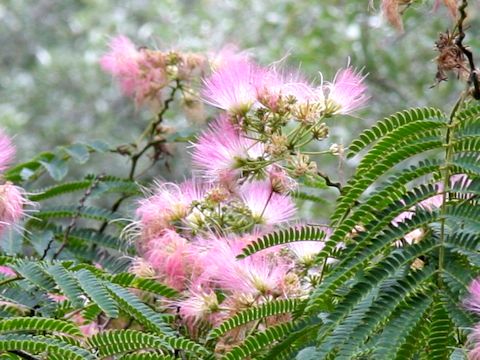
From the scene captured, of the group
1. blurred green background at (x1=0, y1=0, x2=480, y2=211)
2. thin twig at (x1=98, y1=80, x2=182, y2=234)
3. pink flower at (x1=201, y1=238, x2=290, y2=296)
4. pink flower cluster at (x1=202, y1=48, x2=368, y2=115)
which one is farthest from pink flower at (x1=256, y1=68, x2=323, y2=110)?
blurred green background at (x1=0, y1=0, x2=480, y2=211)

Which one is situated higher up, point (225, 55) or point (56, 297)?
point (225, 55)

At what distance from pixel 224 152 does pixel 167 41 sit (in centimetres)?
376

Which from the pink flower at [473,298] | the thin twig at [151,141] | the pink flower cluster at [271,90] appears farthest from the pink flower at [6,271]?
the pink flower at [473,298]

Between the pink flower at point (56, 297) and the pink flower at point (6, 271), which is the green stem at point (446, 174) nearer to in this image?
the pink flower at point (56, 297)

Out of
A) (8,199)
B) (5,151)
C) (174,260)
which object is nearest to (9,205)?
(8,199)

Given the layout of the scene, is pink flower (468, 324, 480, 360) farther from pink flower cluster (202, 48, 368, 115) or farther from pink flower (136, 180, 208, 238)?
pink flower (136, 180, 208, 238)

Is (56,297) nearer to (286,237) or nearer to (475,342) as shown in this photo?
(286,237)

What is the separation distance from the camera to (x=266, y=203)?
7.21 ft

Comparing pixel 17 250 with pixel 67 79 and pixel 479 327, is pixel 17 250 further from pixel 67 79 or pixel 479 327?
pixel 67 79

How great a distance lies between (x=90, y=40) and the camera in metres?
7.88

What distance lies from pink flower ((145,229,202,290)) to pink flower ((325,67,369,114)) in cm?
39

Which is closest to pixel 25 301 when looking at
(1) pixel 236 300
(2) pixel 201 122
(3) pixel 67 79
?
(1) pixel 236 300

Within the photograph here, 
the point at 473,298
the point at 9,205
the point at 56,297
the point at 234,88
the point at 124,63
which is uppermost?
the point at 124,63

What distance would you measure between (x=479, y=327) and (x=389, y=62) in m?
4.51
